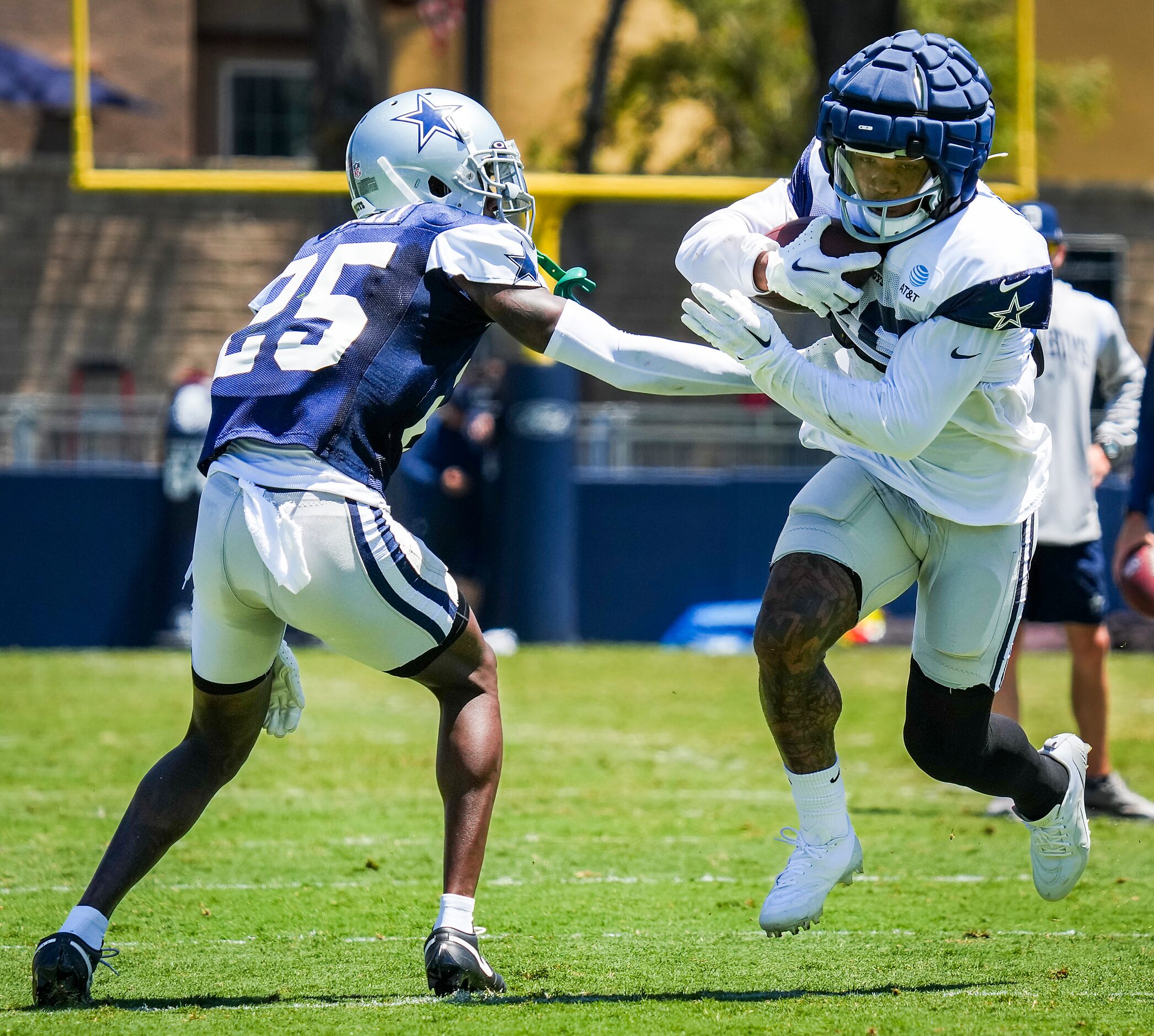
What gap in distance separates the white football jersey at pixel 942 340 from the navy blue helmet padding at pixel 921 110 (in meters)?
0.14

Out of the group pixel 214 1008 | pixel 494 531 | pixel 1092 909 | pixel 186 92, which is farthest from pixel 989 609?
pixel 186 92

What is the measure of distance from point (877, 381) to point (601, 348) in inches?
23.6

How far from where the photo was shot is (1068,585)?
20.0ft

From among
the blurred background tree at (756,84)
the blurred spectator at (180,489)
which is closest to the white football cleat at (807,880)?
the blurred spectator at (180,489)

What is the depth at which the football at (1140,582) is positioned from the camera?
5172 millimetres

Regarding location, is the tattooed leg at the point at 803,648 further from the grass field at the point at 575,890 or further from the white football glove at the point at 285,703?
the white football glove at the point at 285,703

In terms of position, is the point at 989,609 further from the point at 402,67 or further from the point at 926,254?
the point at 402,67

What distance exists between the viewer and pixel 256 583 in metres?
3.61

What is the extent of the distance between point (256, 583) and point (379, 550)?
0.27m

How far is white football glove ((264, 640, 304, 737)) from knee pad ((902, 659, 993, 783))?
1.44 metres

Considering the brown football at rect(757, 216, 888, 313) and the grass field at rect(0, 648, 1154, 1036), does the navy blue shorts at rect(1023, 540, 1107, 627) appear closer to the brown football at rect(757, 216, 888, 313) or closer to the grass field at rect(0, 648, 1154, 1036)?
the grass field at rect(0, 648, 1154, 1036)

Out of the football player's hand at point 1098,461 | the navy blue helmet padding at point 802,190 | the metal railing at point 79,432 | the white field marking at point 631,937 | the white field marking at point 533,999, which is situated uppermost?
the navy blue helmet padding at point 802,190

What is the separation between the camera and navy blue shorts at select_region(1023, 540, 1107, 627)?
607 centimetres

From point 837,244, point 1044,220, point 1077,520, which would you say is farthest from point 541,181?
point 837,244
